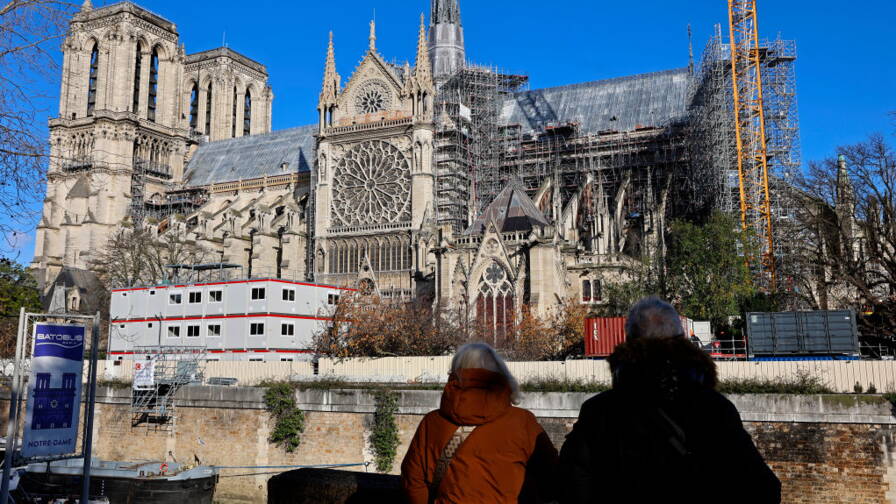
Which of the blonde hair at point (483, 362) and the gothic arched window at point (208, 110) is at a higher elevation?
the gothic arched window at point (208, 110)

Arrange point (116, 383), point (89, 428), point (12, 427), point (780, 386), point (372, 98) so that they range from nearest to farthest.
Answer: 1. point (12, 427)
2. point (89, 428)
3. point (780, 386)
4. point (116, 383)
5. point (372, 98)

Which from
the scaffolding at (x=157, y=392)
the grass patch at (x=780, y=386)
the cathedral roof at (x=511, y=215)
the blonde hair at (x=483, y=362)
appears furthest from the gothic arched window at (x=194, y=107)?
the blonde hair at (x=483, y=362)

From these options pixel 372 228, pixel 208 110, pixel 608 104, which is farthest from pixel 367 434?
pixel 208 110

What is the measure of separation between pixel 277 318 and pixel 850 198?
23.0m

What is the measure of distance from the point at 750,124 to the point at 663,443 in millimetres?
48017

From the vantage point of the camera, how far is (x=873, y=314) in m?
28.9

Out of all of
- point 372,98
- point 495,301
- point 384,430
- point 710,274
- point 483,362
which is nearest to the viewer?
point 483,362

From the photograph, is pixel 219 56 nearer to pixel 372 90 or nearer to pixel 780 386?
pixel 372 90

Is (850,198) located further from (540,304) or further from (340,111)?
(340,111)

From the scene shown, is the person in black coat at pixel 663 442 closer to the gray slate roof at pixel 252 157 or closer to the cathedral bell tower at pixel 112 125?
the cathedral bell tower at pixel 112 125

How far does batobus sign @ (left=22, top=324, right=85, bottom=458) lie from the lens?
33.4 ft

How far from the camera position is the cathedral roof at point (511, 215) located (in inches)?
1617

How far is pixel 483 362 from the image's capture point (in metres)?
4.27

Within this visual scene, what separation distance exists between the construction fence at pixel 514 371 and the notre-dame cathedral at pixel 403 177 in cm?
1091
